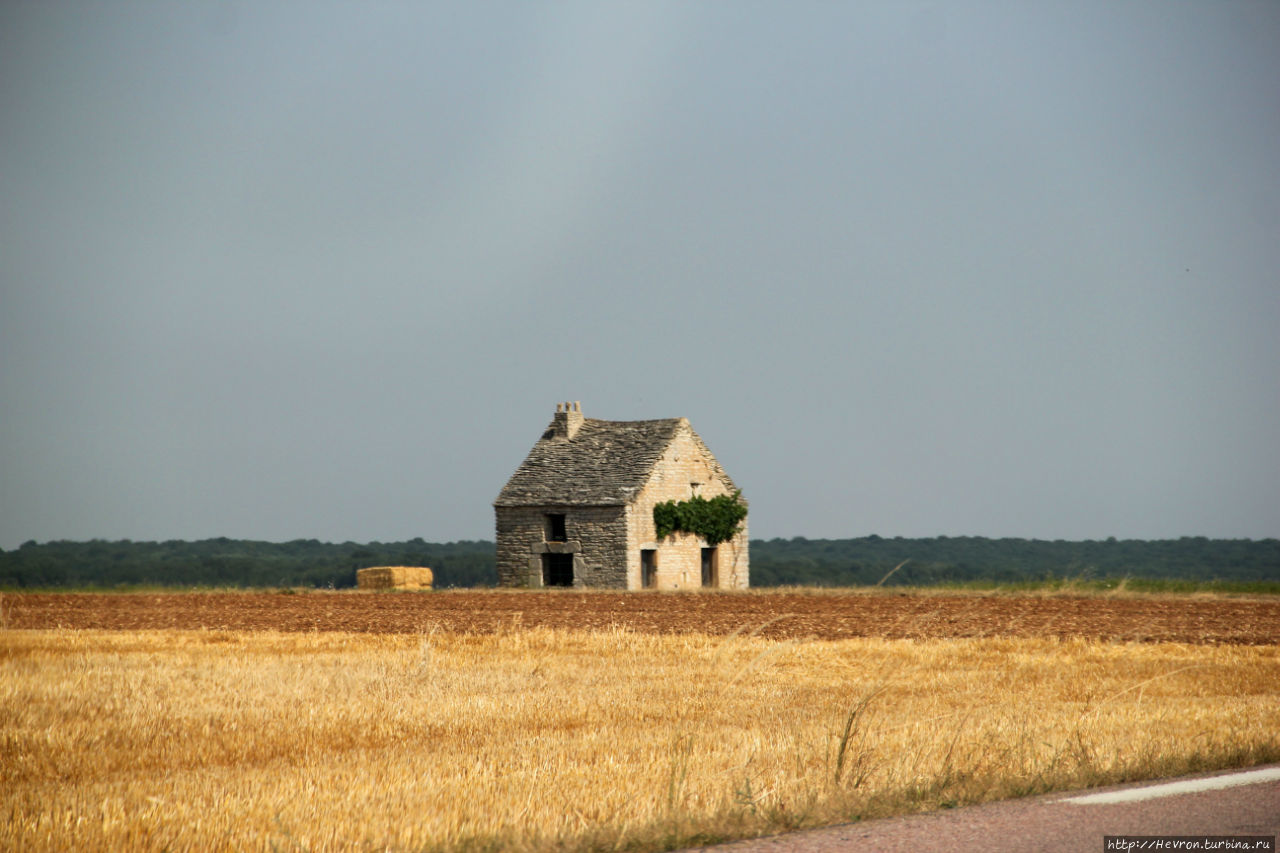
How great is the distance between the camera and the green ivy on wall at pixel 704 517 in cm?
5159

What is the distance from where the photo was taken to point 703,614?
3244cm

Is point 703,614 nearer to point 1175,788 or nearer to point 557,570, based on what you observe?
point 557,570

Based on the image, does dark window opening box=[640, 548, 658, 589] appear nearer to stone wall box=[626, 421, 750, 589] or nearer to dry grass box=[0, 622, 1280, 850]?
stone wall box=[626, 421, 750, 589]

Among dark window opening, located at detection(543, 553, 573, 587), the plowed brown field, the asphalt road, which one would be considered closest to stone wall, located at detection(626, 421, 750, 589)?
dark window opening, located at detection(543, 553, 573, 587)

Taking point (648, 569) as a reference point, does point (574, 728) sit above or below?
below

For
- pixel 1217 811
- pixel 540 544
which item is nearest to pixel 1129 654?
pixel 1217 811

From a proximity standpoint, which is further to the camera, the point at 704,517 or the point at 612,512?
the point at 704,517

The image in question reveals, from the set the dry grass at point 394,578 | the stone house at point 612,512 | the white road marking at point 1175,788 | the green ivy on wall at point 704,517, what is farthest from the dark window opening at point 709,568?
the white road marking at point 1175,788

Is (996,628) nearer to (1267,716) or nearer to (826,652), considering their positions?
(826,652)

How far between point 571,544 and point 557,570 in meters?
2.02

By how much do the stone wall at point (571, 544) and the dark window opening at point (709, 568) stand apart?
5.94 meters

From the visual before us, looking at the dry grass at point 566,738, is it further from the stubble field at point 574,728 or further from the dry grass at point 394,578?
the dry grass at point 394,578

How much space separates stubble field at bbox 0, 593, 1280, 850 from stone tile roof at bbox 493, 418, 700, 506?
2545 cm

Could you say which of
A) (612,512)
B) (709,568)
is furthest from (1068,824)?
(709,568)
